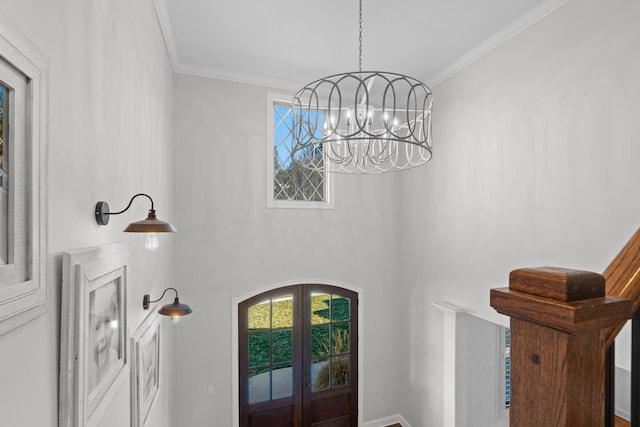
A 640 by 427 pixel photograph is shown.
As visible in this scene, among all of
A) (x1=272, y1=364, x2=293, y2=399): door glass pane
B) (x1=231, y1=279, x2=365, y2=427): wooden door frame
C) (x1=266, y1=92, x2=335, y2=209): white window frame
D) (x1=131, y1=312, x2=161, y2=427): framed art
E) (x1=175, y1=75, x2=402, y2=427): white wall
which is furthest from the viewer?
(x1=272, y1=364, x2=293, y2=399): door glass pane

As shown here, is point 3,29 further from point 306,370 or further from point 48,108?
point 306,370

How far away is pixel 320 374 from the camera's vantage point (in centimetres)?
418

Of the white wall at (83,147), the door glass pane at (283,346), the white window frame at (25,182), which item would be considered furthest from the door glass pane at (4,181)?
the door glass pane at (283,346)

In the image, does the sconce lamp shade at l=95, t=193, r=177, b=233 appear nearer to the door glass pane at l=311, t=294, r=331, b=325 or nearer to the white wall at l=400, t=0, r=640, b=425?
the white wall at l=400, t=0, r=640, b=425

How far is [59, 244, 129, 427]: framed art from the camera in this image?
1.01m

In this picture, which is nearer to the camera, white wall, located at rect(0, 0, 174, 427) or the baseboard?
white wall, located at rect(0, 0, 174, 427)

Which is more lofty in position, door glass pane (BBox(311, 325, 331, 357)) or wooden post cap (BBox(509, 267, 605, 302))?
wooden post cap (BBox(509, 267, 605, 302))

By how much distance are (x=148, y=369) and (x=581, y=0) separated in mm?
3841

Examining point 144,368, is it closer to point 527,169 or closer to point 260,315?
point 260,315

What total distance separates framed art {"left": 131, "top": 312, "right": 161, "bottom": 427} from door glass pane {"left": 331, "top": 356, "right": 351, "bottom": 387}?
232 cm

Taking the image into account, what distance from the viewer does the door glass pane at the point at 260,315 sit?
3.92m

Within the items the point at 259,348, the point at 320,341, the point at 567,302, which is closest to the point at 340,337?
the point at 320,341

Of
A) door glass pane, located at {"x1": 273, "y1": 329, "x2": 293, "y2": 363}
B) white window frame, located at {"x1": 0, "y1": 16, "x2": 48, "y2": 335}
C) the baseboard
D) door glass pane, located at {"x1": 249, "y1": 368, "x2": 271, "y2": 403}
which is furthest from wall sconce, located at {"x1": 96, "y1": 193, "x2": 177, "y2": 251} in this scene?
the baseboard

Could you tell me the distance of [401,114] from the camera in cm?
460
